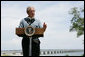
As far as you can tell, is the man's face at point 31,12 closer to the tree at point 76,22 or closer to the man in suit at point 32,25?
the man in suit at point 32,25

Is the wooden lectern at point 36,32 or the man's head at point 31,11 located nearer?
the wooden lectern at point 36,32

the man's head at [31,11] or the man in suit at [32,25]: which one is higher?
the man's head at [31,11]

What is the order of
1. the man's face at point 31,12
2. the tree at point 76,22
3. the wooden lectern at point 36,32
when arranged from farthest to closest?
1. the tree at point 76,22
2. the man's face at point 31,12
3. the wooden lectern at point 36,32

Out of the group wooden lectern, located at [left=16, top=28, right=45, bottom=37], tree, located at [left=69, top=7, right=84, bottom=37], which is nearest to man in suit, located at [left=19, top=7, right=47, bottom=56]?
wooden lectern, located at [left=16, top=28, right=45, bottom=37]

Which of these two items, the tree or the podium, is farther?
the tree

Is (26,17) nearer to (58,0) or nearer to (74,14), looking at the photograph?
(58,0)

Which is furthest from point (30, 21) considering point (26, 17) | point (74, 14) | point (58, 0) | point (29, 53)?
point (74, 14)

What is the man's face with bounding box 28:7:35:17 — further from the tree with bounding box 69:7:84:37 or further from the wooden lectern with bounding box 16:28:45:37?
the tree with bounding box 69:7:84:37

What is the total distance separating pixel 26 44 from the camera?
770 centimetres

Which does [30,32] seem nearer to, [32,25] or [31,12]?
[32,25]

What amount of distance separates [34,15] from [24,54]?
1002 mm

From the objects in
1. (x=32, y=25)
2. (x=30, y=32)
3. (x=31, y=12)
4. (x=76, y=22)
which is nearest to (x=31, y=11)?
(x=31, y=12)

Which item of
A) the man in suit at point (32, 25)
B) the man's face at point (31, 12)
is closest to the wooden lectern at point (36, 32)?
the man in suit at point (32, 25)

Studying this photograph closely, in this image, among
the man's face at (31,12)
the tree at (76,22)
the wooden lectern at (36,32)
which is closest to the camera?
the wooden lectern at (36,32)
